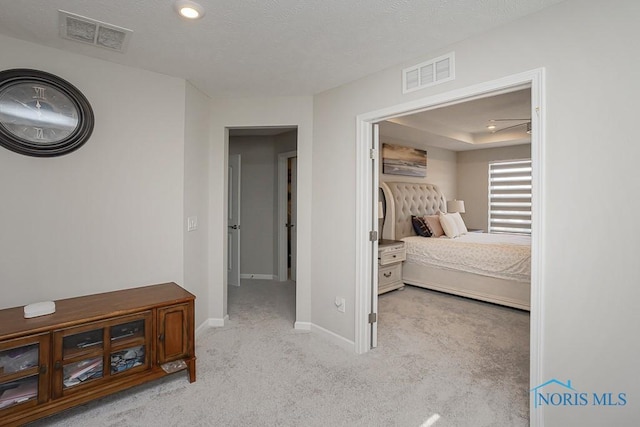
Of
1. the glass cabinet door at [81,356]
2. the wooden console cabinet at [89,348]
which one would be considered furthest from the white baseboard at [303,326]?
the glass cabinet door at [81,356]

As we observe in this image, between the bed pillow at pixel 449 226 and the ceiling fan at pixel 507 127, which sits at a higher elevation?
the ceiling fan at pixel 507 127

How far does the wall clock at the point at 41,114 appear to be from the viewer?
2.03 m

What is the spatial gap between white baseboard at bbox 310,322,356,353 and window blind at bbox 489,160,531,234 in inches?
198

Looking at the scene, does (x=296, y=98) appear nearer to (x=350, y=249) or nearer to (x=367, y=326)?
(x=350, y=249)

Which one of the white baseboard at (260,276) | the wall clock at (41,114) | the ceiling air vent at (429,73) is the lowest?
the white baseboard at (260,276)

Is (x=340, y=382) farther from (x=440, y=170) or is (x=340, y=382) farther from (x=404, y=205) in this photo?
(x=440, y=170)

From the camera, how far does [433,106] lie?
2.25 m

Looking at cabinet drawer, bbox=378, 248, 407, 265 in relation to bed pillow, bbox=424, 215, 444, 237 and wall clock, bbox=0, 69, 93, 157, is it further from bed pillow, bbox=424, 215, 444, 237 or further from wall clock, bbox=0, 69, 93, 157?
wall clock, bbox=0, 69, 93, 157

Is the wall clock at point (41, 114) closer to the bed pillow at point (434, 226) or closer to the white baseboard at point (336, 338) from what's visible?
the white baseboard at point (336, 338)

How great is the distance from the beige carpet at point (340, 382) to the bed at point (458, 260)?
0.51 metres

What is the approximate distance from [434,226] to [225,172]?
346 cm

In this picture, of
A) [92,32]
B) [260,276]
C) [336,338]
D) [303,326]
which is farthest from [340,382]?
[260,276]

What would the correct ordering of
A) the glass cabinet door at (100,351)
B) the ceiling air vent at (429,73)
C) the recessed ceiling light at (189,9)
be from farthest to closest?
1. the ceiling air vent at (429,73)
2. the glass cabinet door at (100,351)
3. the recessed ceiling light at (189,9)

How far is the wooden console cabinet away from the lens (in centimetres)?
173
